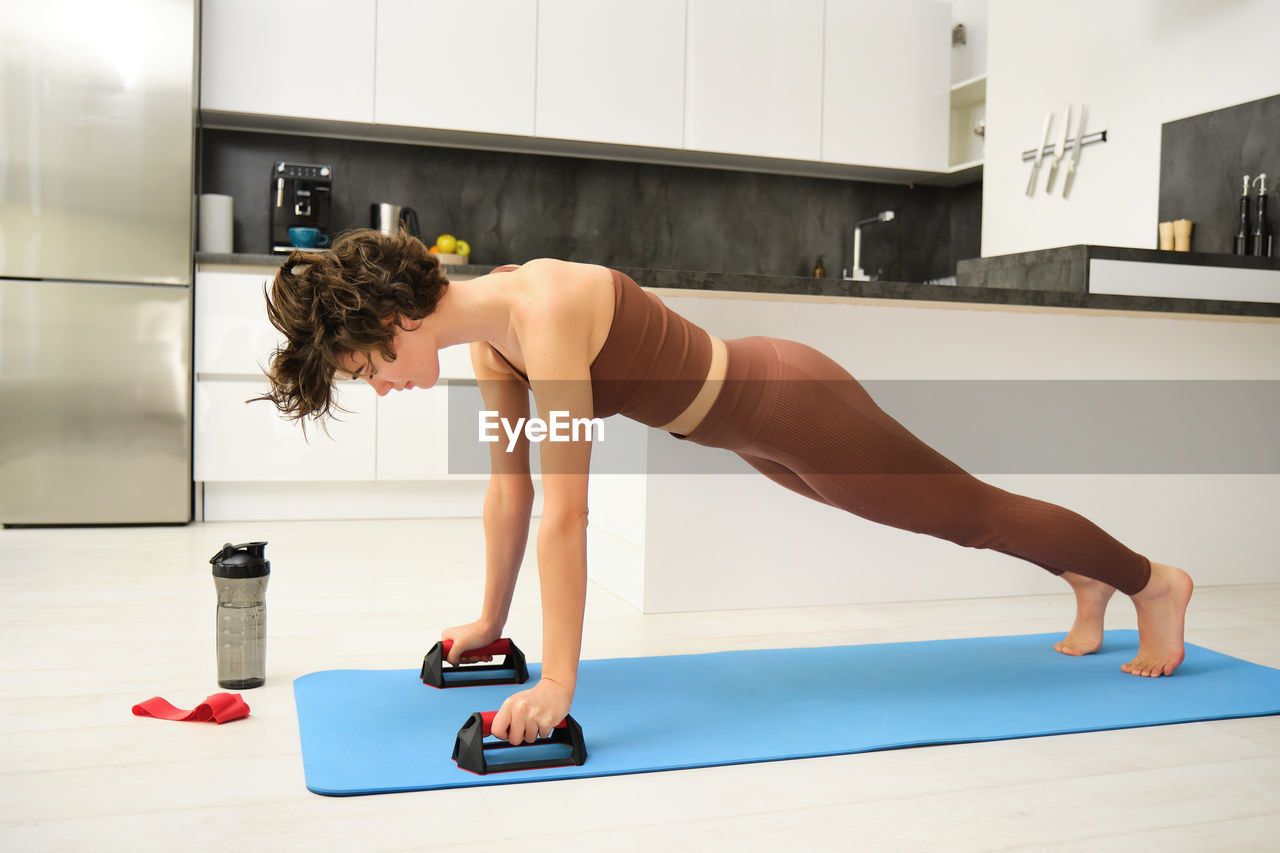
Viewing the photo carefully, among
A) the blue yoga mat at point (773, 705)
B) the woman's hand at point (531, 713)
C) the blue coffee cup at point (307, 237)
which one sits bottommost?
the blue yoga mat at point (773, 705)

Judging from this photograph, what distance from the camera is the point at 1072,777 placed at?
1533mm

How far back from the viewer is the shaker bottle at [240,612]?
70.9 inches

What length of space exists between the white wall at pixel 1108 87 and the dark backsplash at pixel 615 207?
699mm

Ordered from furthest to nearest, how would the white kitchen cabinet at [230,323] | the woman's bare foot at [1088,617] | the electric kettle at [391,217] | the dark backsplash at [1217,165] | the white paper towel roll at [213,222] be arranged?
the electric kettle at [391,217] < the white paper towel roll at [213,222] < the white kitchen cabinet at [230,323] < the dark backsplash at [1217,165] < the woman's bare foot at [1088,617]

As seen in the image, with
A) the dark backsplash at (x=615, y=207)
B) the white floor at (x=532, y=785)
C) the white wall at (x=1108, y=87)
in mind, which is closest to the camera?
the white floor at (x=532, y=785)

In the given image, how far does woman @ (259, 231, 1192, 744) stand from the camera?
151 cm

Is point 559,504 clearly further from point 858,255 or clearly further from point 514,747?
point 858,255

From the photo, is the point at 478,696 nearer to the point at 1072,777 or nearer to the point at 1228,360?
the point at 1072,777

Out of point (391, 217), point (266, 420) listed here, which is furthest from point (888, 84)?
point (266, 420)

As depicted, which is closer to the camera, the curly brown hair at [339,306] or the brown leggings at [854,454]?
the curly brown hair at [339,306]

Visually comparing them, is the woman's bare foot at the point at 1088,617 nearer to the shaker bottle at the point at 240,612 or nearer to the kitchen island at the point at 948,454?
the kitchen island at the point at 948,454

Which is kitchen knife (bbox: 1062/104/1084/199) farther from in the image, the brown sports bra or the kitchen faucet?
the brown sports bra

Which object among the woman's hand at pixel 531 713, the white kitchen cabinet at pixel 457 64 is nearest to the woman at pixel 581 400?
the woman's hand at pixel 531 713

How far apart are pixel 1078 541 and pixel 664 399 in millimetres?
822
